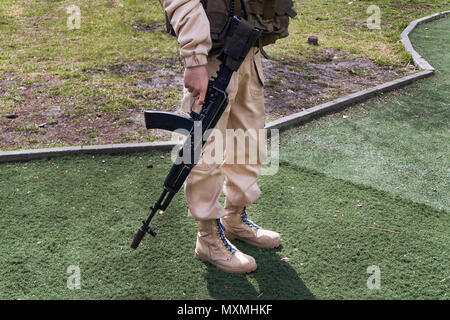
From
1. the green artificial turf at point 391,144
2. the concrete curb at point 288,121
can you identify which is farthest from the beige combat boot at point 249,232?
the concrete curb at point 288,121

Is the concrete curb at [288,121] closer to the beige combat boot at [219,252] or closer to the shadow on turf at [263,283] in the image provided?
the beige combat boot at [219,252]

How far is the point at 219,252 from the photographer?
9.15 ft

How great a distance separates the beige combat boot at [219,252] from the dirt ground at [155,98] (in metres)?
1.70

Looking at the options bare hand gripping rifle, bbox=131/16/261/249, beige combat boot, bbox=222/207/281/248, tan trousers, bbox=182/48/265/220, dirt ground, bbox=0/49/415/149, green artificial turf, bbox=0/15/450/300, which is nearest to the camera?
bare hand gripping rifle, bbox=131/16/261/249

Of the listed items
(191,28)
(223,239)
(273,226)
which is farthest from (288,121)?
(191,28)

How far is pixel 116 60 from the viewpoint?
20.6ft

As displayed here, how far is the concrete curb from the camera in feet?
12.9

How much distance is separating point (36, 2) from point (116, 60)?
3956 mm

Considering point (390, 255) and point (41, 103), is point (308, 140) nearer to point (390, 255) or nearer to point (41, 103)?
point (390, 255)

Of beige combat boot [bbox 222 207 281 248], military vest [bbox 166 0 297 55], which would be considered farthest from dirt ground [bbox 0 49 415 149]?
military vest [bbox 166 0 297 55]

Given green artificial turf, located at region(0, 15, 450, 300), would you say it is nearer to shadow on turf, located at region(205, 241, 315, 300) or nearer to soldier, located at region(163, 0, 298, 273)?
shadow on turf, located at region(205, 241, 315, 300)

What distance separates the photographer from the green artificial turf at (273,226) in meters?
2.66

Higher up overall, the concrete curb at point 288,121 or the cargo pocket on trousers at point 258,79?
the cargo pocket on trousers at point 258,79

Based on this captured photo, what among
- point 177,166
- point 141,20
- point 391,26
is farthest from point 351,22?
point 177,166
